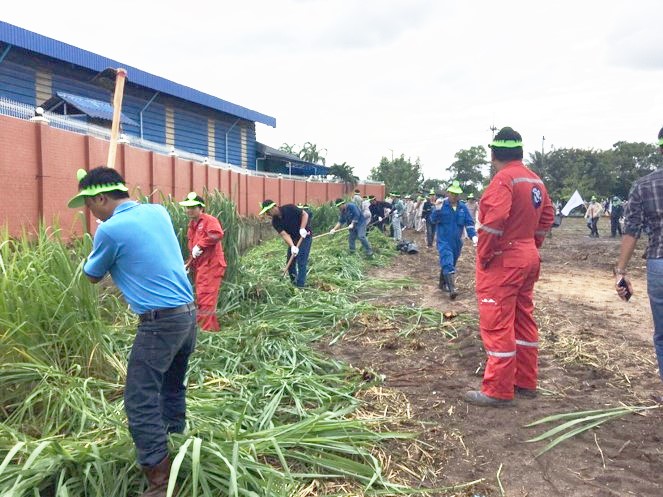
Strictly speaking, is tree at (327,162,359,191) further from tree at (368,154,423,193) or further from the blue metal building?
tree at (368,154,423,193)

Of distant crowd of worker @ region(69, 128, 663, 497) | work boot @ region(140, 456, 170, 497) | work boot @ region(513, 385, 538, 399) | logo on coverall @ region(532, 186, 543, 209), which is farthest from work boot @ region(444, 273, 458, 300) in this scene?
work boot @ region(140, 456, 170, 497)

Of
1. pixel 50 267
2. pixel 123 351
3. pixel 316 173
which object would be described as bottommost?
pixel 123 351

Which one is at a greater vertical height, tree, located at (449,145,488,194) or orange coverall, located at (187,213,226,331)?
tree, located at (449,145,488,194)

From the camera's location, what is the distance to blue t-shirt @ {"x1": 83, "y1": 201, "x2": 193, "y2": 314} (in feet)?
8.20

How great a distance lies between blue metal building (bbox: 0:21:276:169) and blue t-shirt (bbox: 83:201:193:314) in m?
7.66

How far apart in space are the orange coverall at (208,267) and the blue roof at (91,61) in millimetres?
6928

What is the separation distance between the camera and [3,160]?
18.7 ft

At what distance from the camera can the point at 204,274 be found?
5535 mm

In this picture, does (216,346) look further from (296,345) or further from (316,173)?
(316,173)

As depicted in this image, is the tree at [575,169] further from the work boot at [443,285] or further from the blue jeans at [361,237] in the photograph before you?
the work boot at [443,285]

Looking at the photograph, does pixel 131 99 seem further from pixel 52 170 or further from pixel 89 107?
pixel 52 170

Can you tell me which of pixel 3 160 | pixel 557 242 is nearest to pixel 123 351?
pixel 3 160

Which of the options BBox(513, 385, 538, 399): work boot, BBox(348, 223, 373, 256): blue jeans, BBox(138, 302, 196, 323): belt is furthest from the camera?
BBox(348, 223, 373, 256): blue jeans

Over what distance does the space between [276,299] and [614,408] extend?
Answer: 3850mm
